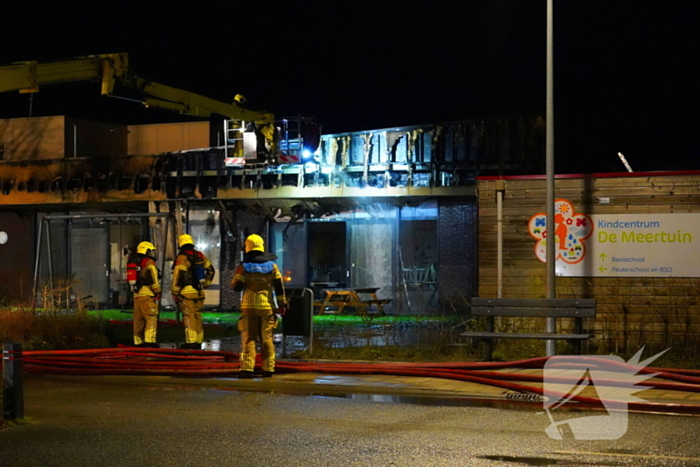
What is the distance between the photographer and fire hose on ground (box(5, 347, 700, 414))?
10156 mm

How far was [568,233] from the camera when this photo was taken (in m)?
14.2

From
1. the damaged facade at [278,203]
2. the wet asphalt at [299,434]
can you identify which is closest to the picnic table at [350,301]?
the damaged facade at [278,203]

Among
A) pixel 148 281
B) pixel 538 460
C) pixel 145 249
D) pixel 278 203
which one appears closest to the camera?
pixel 538 460

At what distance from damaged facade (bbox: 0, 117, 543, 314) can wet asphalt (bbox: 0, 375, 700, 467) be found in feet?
44.3

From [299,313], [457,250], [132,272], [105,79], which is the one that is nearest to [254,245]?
[299,313]

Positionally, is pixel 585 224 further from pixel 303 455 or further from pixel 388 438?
pixel 303 455

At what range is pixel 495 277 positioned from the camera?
14547mm

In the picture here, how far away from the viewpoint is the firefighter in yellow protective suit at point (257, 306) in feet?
38.8

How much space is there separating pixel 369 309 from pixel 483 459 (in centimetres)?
1954

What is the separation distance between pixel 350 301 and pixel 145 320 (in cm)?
923

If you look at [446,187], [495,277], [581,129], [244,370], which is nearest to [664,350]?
[495,277]

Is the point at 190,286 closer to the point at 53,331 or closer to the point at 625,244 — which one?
the point at 53,331

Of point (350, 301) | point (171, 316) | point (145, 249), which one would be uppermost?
point (145, 249)

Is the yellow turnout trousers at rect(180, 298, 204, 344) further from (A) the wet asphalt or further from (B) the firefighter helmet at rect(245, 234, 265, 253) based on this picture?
(A) the wet asphalt
